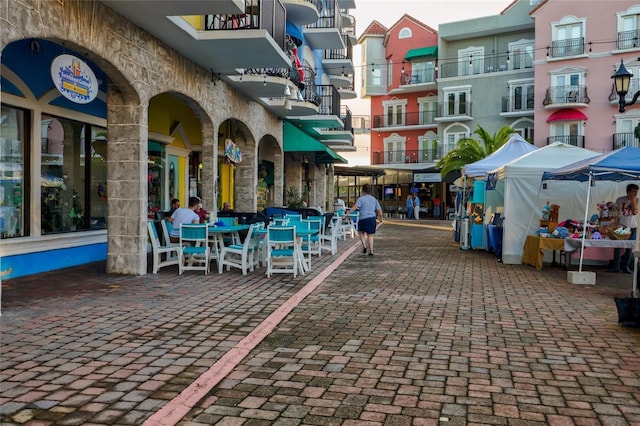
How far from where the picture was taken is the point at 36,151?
8.95m

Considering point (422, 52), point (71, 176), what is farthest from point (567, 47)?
point (71, 176)

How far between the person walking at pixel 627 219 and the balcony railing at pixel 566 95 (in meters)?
25.1

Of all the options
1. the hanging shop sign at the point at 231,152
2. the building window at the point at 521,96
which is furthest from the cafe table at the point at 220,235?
the building window at the point at 521,96

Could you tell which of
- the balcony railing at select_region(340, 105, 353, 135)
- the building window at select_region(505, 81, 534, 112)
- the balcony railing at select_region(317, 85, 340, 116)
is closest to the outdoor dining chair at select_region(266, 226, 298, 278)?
the balcony railing at select_region(317, 85, 340, 116)

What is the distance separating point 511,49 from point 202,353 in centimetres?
3813

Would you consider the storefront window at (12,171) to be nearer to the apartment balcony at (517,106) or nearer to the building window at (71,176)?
the building window at (71,176)

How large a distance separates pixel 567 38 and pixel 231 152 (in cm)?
2789

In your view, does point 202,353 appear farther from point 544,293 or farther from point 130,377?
point 544,293

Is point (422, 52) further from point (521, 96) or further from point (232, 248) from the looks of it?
point (232, 248)

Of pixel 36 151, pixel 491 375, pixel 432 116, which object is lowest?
pixel 491 375

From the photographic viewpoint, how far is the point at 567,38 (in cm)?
3353

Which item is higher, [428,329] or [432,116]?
[432,116]

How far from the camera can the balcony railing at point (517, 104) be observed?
36812 mm

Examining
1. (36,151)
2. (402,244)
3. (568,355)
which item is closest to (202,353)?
(568,355)
